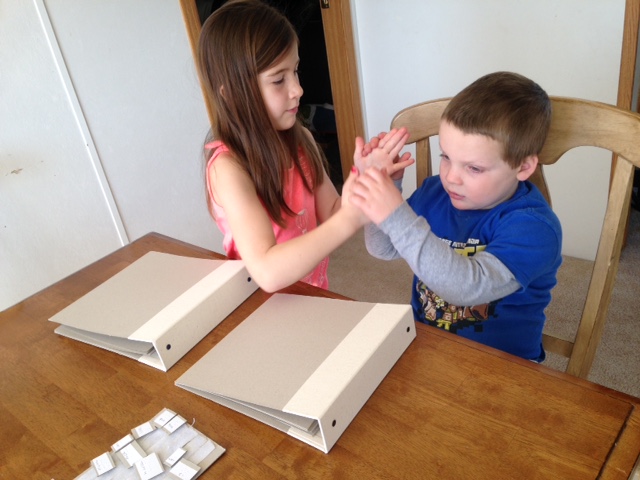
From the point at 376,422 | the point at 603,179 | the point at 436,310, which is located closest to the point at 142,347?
the point at 376,422

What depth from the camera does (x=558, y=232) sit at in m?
0.87

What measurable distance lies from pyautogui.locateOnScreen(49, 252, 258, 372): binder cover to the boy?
275 millimetres

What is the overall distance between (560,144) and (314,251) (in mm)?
453

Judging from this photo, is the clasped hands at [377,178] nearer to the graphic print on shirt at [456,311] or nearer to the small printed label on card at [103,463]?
the graphic print on shirt at [456,311]

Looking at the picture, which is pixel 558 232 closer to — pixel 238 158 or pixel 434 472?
pixel 434 472

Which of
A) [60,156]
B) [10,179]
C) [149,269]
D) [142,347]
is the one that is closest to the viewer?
[142,347]

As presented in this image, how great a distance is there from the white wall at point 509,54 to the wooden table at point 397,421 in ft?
4.68

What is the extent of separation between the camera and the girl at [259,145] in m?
0.89

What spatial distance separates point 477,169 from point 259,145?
16.9 inches

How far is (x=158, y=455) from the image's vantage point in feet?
2.06

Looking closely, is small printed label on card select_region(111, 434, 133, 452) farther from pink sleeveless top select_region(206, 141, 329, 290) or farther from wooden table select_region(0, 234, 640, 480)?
pink sleeveless top select_region(206, 141, 329, 290)

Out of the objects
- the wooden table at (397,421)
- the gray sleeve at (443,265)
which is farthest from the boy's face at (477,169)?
the wooden table at (397,421)

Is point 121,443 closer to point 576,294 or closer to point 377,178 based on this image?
point 377,178

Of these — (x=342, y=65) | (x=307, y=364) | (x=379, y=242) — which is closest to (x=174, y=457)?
(x=307, y=364)
